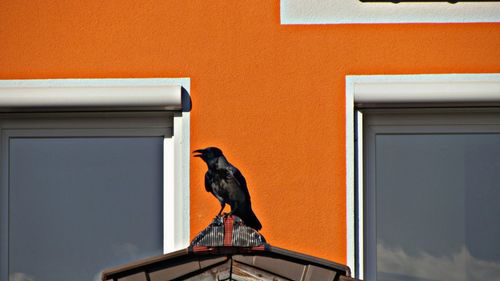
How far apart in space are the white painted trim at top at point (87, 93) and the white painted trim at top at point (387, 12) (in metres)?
0.65

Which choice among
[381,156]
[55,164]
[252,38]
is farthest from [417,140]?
[55,164]

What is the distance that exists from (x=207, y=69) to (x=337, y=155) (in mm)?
695

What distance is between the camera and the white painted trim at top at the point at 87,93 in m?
4.45

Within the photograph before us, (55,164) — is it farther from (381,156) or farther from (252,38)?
(381,156)

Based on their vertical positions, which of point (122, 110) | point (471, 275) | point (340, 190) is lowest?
point (471, 275)

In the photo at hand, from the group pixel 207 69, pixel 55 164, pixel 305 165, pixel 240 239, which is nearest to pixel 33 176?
pixel 55 164

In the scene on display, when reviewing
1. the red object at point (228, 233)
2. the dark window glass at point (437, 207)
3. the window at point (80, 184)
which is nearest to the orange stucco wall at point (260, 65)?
the window at point (80, 184)

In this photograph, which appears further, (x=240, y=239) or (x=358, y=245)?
(x=358, y=245)

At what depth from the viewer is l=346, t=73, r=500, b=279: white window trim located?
442 cm

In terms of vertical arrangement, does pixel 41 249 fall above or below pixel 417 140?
below

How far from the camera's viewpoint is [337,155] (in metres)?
4.45

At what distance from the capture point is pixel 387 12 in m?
4.50

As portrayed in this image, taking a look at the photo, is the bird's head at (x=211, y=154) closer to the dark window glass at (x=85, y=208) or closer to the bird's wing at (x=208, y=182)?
the bird's wing at (x=208, y=182)

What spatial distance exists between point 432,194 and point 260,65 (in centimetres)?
97
